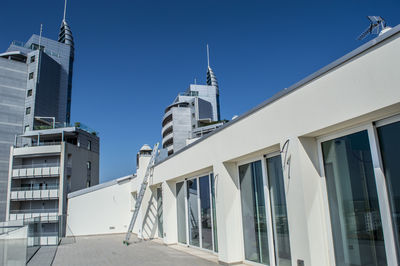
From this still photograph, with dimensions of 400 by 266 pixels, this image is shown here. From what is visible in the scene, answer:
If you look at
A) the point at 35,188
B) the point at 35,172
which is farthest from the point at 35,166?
the point at 35,188

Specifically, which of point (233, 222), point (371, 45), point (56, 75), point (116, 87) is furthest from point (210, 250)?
point (56, 75)

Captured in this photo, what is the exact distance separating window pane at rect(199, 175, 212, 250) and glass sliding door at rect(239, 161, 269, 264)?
2015 mm

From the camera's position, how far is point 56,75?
167 ft

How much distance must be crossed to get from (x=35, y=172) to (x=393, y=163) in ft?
99.8

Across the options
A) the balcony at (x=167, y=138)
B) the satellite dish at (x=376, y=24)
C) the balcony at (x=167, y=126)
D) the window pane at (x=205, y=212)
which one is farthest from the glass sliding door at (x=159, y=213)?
the balcony at (x=167, y=126)

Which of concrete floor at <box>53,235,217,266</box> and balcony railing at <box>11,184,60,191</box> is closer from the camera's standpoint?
concrete floor at <box>53,235,217,266</box>

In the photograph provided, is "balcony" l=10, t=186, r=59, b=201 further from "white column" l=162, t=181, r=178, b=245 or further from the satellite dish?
the satellite dish

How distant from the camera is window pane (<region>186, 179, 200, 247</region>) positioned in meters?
10.7

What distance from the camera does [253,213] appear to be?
739cm

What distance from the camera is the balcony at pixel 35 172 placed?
92.7ft

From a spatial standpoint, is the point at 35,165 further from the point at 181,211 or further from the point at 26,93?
the point at 181,211

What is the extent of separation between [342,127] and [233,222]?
4.04m

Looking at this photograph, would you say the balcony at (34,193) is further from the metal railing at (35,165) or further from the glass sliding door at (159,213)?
the glass sliding door at (159,213)

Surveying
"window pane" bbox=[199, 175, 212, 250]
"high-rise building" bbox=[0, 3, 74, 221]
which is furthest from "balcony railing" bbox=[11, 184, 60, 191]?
"window pane" bbox=[199, 175, 212, 250]
